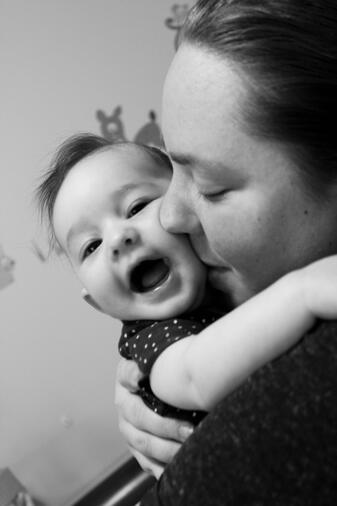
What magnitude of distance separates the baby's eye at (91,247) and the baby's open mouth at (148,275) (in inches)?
3.6

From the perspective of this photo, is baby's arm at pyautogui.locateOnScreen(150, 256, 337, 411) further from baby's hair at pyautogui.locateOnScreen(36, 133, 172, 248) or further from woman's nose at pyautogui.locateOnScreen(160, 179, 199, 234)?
baby's hair at pyautogui.locateOnScreen(36, 133, 172, 248)

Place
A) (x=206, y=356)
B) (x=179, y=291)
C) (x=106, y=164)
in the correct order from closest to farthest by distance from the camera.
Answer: (x=206, y=356), (x=179, y=291), (x=106, y=164)

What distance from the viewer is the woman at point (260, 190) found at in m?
0.52

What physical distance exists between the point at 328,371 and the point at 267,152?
261 millimetres

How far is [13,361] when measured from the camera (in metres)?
2.17

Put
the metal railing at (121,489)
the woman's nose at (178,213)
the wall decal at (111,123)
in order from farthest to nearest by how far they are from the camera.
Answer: the wall decal at (111,123) → the metal railing at (121,489) → the woman's nose at (178,213)

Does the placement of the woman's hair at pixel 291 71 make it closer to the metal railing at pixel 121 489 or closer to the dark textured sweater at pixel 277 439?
the dark textured sweater at pixel 277 439

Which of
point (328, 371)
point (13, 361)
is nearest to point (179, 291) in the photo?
point (328, 371)

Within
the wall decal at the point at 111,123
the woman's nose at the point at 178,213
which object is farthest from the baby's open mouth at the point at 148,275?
the wall decal at the point at 111,123

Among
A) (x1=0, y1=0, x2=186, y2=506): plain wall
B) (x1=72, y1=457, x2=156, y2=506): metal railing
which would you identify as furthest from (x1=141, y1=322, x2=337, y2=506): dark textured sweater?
(x1=0, y1=0, x2=186, y2=506): plain wall

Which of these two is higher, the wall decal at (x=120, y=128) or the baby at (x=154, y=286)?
the baby at (x=154, y=286)

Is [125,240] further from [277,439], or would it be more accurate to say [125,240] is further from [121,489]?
[121,489]

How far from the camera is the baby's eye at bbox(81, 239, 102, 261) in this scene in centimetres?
101

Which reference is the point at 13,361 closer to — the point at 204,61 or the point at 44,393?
the point at 44,393
